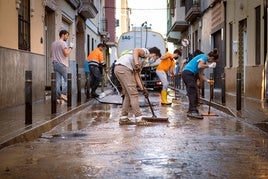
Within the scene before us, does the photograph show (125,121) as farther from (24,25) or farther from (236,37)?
(236,37)

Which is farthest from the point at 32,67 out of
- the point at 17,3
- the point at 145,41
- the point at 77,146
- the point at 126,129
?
the point at 145,41

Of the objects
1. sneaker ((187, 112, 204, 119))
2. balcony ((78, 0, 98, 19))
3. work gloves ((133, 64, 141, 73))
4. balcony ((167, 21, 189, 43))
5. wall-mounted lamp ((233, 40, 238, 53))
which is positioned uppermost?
balcony ((167, 21, 189, 43))

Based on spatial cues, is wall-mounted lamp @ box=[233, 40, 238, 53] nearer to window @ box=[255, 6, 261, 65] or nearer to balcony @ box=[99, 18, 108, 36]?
window @ box=[255, 6, 261, 65]

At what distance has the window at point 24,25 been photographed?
1474 cm

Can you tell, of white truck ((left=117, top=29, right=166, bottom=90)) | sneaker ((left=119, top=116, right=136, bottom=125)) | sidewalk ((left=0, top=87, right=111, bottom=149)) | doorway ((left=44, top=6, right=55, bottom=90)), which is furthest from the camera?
white truck ((left=117, top=29, right=166, bottom=90))

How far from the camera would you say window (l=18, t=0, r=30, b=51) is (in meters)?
14.7

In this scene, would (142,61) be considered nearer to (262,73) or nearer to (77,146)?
(77,146)

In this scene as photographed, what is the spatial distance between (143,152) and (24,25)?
926 cm

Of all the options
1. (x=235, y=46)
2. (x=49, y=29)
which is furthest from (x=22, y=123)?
(x=235, y=46)

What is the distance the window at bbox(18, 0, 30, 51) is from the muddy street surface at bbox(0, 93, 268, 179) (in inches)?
198

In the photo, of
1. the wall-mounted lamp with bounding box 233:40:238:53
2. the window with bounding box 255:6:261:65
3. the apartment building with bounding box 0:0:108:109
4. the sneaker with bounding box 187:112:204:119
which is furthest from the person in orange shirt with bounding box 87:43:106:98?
the sneaker with bounding box 187:112:204:119

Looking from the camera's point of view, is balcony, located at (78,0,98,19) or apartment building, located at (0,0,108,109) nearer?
apartment building, located at (0,0,108,109)

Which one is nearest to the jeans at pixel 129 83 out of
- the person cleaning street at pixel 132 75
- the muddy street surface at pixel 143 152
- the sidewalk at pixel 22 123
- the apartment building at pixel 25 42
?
the person cleaning street at pixel 132 75

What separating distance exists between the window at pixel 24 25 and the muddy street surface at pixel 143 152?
5.02 meters
